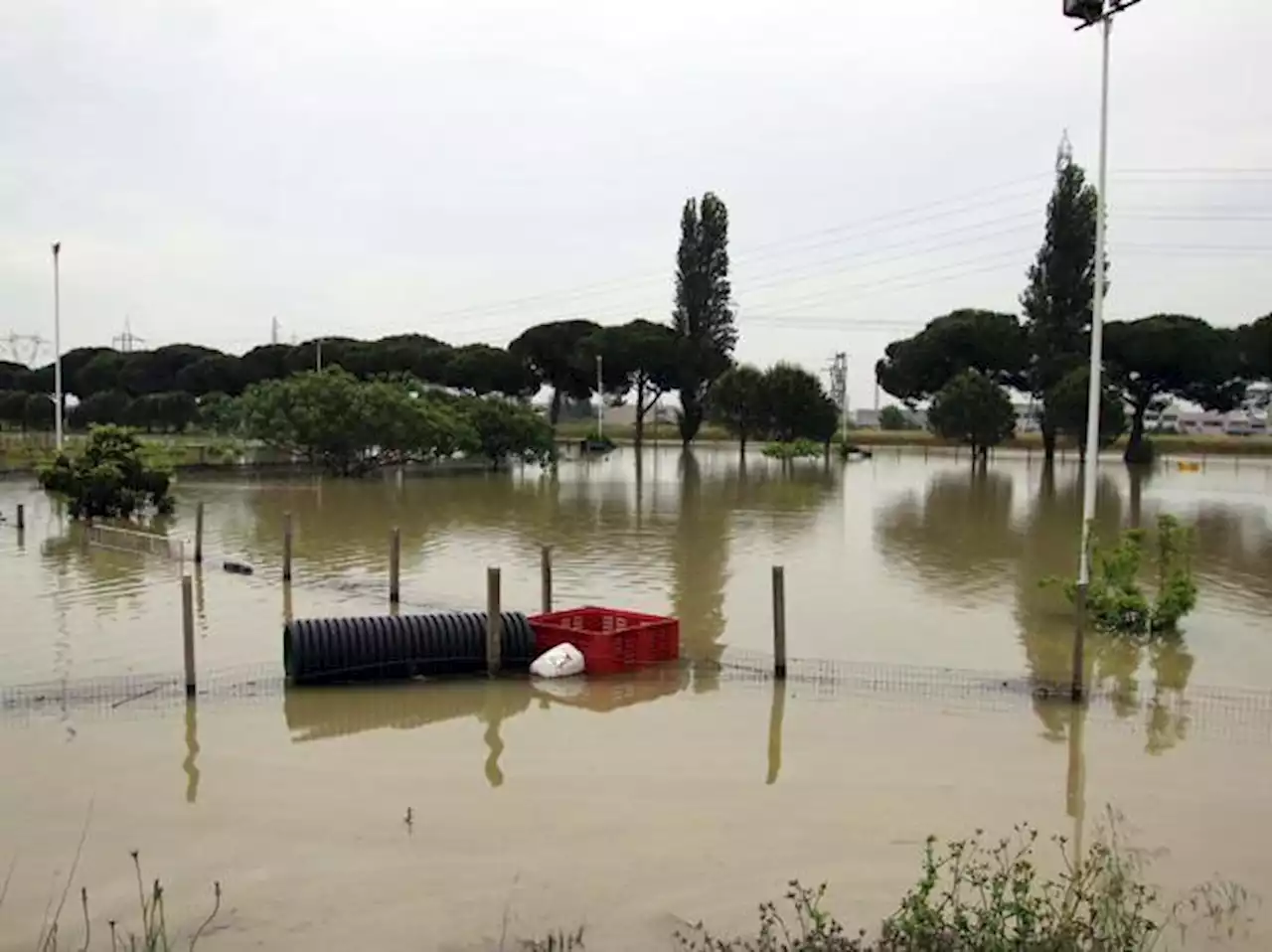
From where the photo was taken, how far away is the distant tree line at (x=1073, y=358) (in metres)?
63.6

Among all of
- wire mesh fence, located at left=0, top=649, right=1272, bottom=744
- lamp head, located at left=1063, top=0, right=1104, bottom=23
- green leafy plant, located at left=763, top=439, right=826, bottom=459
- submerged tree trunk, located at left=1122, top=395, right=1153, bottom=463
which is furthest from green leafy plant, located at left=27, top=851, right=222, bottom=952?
submerged tree trunk, located at left=1122, top=395, right=1153, bottom=463

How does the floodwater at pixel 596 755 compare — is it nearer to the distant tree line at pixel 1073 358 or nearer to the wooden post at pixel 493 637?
the wooden post at pixel 493 637

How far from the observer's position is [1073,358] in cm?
6762

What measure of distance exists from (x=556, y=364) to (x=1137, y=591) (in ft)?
227

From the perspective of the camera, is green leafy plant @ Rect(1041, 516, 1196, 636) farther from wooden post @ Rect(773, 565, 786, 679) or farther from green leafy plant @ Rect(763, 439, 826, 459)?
green leafy plant @ Rect(763, 439, 826, 459)

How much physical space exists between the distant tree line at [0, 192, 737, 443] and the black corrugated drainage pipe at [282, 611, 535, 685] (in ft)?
206

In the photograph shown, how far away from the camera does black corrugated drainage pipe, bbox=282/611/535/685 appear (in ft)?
43.1

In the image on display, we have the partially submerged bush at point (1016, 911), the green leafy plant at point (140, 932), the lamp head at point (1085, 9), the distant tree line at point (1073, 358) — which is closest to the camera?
the partially submerged bush at point (1016, 911)

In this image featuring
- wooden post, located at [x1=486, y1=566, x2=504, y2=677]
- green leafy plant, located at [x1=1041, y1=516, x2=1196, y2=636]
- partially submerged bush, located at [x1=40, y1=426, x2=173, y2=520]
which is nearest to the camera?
wooden post, located at [x1=486, y1=566, x2=504, y2=677]

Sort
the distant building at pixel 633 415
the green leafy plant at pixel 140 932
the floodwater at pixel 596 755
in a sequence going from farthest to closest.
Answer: the distant building at pixel 633 415, the floodwater at pixel 596 755, the green leafy plant at pixel 140 932

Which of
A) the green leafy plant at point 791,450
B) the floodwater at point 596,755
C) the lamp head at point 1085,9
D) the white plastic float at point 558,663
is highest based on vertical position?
the lamp head at point 1085,9

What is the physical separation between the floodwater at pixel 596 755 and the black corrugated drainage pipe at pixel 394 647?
34 cm

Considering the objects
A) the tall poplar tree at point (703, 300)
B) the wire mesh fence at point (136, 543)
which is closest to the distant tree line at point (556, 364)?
the tall poplar tree at point (703, 300)

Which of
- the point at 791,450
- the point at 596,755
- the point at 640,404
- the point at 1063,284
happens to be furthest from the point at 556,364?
the point at 596,755
